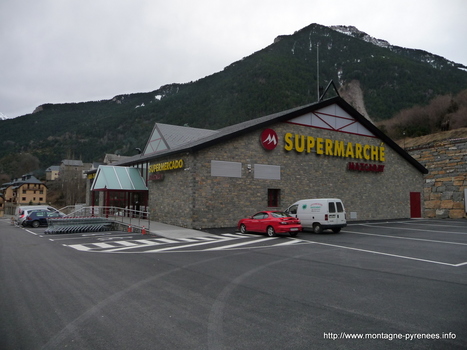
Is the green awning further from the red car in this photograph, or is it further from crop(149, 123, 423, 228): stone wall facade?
the red car

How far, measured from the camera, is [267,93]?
8362cm

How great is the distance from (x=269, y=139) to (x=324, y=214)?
7177 millimetres

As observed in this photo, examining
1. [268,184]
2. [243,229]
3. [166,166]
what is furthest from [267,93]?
[243,229]

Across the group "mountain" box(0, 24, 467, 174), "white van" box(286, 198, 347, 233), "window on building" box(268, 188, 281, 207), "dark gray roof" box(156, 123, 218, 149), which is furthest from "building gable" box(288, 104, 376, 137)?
"mountain" box(0, 24, 467, 174)

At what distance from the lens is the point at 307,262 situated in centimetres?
1059

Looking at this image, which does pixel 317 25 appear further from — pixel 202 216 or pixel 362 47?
pixel 202 216

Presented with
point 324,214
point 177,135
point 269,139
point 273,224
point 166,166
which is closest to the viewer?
point 273,224

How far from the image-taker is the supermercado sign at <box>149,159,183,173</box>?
22.0 m

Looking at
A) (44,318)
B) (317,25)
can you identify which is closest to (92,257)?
(44,318)

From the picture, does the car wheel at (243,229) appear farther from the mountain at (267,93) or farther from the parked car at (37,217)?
the mountain at (267,93)

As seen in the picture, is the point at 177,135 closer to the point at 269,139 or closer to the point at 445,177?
the point at 269,139

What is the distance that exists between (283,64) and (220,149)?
3133 inches

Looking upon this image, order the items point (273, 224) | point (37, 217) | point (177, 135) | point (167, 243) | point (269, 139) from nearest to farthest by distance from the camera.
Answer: point (167, 243), point (273, 224), point (269, 139), point (37, 217), point (177, 135)

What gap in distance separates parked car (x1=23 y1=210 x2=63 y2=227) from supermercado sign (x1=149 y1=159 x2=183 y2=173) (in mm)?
8893
